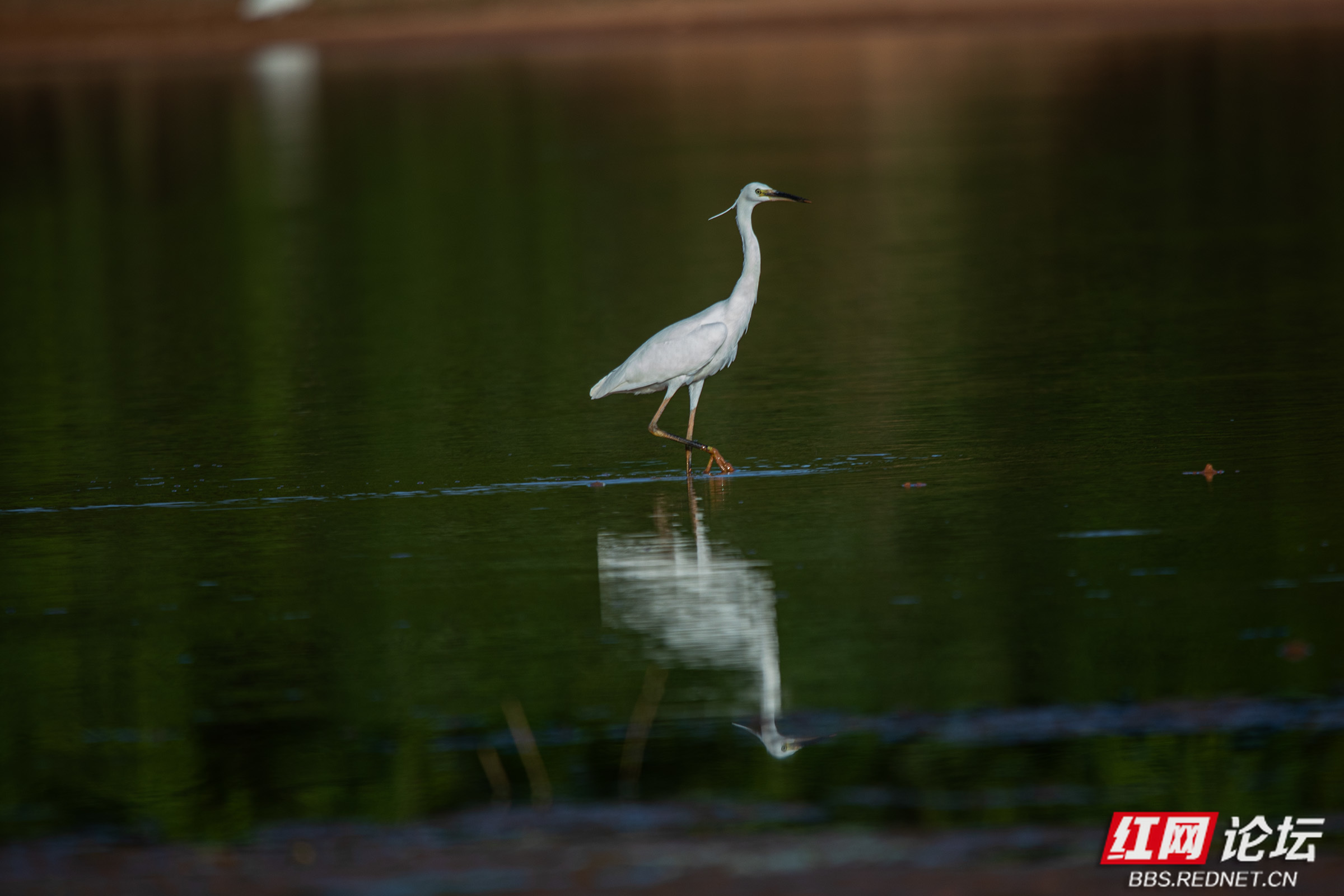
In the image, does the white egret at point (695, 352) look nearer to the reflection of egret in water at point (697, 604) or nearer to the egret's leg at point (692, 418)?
the egret's leg at point (692, 418)

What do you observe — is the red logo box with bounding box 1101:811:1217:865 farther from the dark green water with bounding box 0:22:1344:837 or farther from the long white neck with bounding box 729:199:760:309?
the long white neck with bounding box 729:199:760:309

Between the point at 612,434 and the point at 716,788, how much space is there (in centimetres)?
732

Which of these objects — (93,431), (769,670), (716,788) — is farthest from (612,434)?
(716,788)

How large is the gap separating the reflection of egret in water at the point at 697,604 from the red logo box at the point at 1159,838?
1357 mm

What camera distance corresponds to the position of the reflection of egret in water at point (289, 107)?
36.9m

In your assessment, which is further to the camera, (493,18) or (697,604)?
(493,18)

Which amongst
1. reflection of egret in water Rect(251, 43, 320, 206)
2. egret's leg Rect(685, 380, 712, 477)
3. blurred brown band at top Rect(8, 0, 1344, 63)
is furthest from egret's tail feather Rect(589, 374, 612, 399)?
blurred brown band at top Rect(8, 0, 1344, 63)

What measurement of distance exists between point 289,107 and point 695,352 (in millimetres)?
43216

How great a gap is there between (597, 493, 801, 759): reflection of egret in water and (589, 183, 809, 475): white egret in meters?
1.69

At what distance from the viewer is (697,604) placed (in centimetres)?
964

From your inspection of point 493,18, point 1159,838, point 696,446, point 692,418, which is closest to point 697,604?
point 696,446

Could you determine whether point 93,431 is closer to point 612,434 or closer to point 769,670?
point 612,434

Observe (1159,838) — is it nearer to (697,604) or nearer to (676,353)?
(697,604)

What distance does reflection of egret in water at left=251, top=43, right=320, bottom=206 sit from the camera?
36.9 metres
